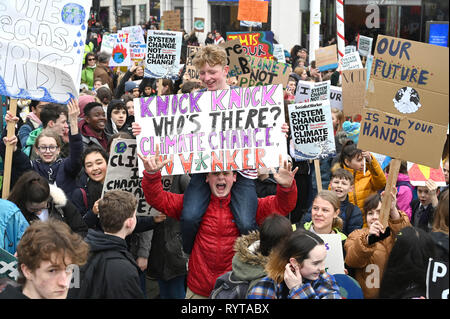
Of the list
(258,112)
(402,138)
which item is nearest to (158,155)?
(258,112)

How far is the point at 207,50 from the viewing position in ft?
16.5

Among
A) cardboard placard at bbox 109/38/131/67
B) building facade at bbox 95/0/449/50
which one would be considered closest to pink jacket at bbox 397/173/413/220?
cardboard placard at bbox 109/38/131/67

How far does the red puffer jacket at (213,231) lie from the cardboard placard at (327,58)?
8.97 metres

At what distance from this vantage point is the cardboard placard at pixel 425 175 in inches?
218

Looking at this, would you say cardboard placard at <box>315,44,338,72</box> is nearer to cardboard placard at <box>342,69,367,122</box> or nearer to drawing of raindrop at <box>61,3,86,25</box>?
cardboard placard at <box>342,69,367,122</box>

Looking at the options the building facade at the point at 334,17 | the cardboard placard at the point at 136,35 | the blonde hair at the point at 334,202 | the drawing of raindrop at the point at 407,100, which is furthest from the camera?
the building facade at the point at 334,17

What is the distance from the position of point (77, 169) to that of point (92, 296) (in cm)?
228

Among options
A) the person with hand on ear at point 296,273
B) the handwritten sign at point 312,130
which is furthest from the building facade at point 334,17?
the person with hand on ear at point 296,273

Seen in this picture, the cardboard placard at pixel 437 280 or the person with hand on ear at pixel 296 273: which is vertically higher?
the cardboard placard at pixel 437 280

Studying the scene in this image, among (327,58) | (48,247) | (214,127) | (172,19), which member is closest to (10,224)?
(48,247)

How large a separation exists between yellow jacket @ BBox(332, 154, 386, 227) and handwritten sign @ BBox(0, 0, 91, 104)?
105 inches

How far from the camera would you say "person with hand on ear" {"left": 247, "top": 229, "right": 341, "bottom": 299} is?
3518 millimetres

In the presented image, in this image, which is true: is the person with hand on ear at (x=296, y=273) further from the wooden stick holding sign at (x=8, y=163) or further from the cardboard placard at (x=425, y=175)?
the wooden stick holding sign at (x=8, y=163)

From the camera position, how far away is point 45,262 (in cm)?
324
